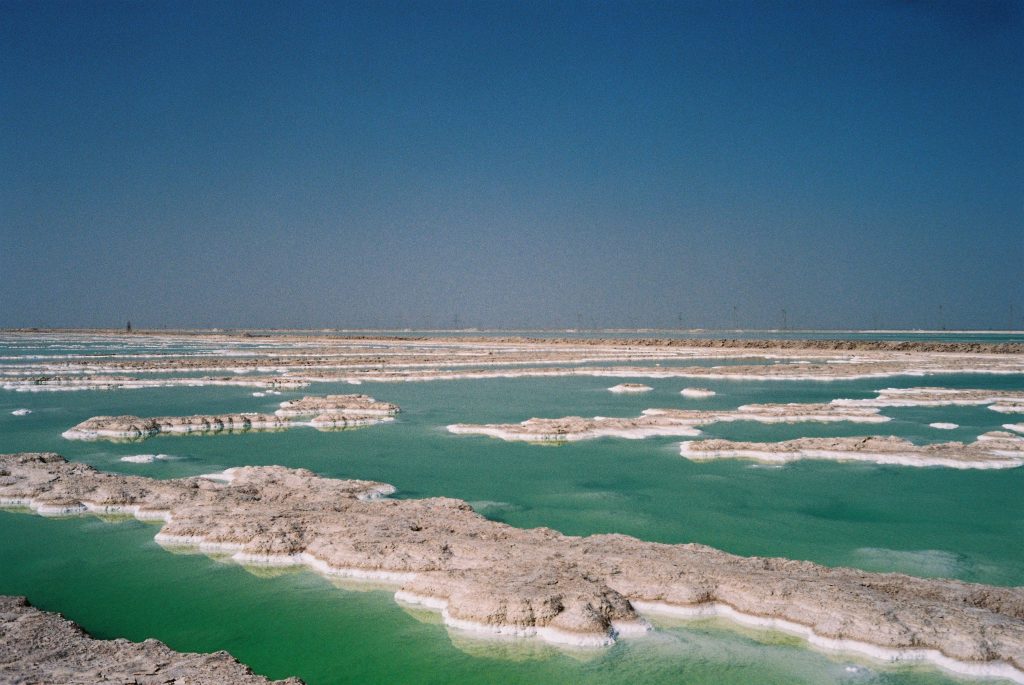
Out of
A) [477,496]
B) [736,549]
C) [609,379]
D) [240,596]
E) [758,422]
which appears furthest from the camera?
[609,379]

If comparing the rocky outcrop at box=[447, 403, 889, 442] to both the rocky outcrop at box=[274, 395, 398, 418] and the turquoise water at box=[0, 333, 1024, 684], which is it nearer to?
the turquoise water at box=[0, 333, 1024, 684]

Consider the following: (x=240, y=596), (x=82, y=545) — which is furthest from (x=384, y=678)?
(x=82, y=545)

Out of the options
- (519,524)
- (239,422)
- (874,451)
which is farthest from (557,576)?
(239,422)

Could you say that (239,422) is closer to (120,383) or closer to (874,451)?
(874,451)

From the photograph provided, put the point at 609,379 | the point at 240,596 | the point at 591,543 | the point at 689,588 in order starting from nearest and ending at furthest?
the point at 689,588, the point at 240,596, the point at 591,543, the point at 609,379

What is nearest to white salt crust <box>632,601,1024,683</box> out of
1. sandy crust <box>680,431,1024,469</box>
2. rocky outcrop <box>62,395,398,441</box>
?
sandy crust <box>680,431,1024,469</box>

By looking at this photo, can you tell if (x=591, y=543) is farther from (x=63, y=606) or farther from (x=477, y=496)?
(x=63, y=606)

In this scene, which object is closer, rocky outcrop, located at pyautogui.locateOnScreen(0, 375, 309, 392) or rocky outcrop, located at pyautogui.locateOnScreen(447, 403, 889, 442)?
rocky outcrop, located at pyautogui.locateOnScreen(447, 403, 889, 442)
